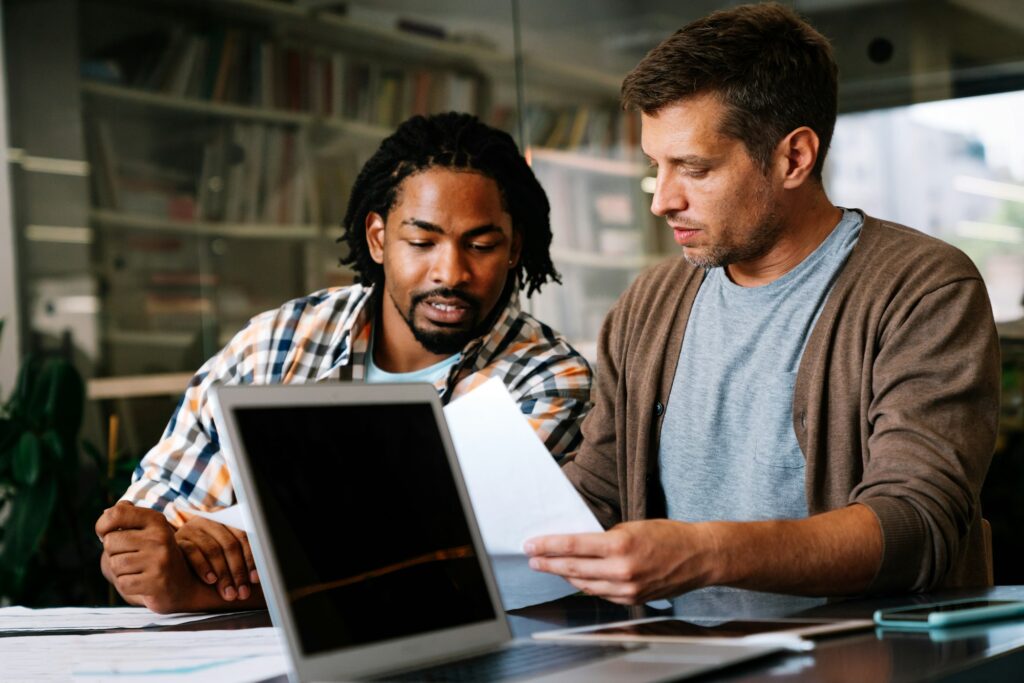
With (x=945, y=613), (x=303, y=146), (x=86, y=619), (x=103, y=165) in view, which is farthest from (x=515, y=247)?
(x=103, y=165)

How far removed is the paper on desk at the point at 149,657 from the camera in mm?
987

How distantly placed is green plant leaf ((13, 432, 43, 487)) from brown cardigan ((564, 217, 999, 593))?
1729mm

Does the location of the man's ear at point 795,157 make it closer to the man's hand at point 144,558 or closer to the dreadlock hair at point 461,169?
the dreadlock hair at point 461,169

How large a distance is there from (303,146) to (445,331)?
206 cm

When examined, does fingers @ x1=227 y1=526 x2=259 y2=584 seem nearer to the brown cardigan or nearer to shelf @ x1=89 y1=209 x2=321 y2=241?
the brown cardigan

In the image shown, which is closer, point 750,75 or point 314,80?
point 750,75

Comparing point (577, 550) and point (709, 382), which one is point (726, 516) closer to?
point (709, 382)

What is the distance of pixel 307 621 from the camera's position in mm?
901

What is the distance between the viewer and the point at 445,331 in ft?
6.40

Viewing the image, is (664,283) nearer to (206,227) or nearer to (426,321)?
(426,321)

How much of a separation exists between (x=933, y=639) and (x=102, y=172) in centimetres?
321

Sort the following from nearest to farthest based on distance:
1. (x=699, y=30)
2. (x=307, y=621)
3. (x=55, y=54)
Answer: (x=307, y=621) → (x=699, y=30) → (x=55, y=54)

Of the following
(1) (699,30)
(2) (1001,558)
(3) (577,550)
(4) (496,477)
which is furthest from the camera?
(2) (1001,558)

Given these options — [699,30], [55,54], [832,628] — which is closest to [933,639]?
[832,628]
